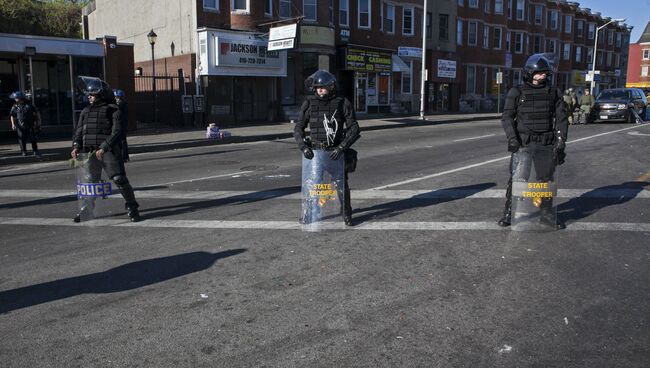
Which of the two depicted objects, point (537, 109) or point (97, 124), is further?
point (97, 124)

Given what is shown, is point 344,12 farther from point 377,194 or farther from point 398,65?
point 377,194

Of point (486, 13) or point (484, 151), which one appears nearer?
point (484, 151)

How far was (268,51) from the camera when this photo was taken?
25.8 m

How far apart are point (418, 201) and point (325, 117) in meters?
2.44

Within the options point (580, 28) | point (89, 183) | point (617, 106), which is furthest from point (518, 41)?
point (89, 183)

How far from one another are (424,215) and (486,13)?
41836 mm

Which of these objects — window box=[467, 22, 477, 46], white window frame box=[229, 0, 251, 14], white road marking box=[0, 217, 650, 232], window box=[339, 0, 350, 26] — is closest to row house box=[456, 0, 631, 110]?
window box=[467, 22, 477, 46]

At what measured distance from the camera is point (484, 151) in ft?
47.9

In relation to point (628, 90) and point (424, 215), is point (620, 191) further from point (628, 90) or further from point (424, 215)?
point (628, 90)

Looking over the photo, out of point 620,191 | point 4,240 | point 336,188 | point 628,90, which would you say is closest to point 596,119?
point 628,90

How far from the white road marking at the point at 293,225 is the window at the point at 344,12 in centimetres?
2649

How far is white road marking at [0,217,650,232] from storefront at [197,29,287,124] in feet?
60.3

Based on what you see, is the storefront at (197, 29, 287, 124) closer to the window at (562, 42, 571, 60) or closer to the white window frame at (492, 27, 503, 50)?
the white window frame at (492, 27, 503, 50)

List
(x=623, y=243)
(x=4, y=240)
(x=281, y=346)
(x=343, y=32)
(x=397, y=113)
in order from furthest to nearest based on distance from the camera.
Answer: (x=397, y=113) < (x=343, y=32) < (x=4, y=240) < (x=623, y=243) < (x=281, y=346)
